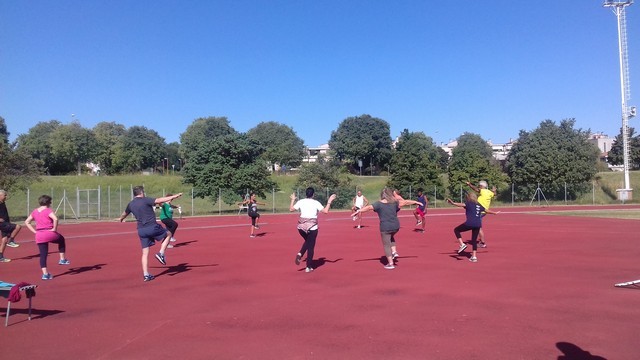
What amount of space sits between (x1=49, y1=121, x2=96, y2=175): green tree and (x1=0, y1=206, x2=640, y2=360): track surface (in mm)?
67087

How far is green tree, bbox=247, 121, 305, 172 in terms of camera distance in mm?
97250

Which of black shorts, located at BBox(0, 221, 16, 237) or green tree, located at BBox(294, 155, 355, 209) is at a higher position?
green tree, located at BBox(294, 155, 355, 209)

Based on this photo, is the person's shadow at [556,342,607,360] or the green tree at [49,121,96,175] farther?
the green tree at [49,121,96,175]

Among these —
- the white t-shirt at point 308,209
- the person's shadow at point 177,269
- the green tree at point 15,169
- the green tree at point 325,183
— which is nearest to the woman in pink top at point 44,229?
the person's shadow at point 177,269

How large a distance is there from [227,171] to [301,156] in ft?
207

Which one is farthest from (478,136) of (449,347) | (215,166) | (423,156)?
(449,347)

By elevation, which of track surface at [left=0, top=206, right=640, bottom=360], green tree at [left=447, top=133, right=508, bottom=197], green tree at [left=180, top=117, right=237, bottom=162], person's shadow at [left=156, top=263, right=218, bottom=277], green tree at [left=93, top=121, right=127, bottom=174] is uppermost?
green tree at [left=180, top=117, right=237, bottom=162]

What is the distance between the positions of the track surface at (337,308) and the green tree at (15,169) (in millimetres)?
25550

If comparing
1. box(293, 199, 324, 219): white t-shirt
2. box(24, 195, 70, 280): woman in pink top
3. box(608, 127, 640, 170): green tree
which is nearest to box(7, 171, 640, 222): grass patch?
box(608, 127, 640, 170): green tree

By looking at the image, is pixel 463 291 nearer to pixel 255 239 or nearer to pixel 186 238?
pixel 255 239

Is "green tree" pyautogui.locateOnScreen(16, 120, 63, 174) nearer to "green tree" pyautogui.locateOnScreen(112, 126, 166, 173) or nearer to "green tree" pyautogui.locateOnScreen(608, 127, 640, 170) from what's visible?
"green tree" pyautogui.locateOnScreen(112, 126, 166, 173)

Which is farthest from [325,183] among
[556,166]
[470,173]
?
[556,166]

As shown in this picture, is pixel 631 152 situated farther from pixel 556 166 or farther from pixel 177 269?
pixel 177 269

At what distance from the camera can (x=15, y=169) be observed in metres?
36.4
